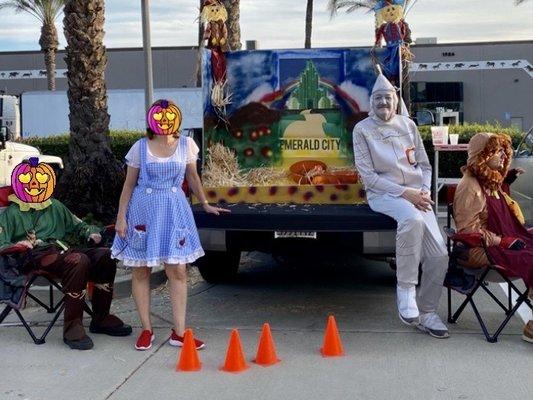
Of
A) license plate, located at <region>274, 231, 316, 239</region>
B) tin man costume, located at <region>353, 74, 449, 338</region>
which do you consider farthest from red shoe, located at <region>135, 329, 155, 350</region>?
tin man costume, located at <region>353, 74, 449, 338</region>

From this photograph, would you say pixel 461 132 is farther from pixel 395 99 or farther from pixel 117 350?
pixel 117 350

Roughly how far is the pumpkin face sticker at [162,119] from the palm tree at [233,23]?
9.06 meters

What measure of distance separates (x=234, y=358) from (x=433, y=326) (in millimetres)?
1604

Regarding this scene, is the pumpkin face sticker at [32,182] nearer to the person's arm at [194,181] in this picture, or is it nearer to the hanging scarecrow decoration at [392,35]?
the person's arm at [194,181]

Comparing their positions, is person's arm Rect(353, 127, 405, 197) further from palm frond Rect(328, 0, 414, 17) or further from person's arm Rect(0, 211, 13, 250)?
palm frond Rect(328, 0, 414, 17)

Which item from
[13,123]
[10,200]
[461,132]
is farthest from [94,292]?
[13,123]

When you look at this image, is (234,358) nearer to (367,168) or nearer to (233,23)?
(367,168)

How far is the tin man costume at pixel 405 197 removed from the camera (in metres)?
5.94

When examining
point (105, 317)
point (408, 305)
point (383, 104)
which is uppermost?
point (383, 104)

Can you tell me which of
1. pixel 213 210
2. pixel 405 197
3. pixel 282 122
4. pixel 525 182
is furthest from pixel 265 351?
pixel 525 182

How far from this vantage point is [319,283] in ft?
27.0

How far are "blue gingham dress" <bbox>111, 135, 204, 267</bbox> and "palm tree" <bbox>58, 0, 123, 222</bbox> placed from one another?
A: 15.6 feet

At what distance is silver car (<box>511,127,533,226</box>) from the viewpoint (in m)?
Answer: 9.09

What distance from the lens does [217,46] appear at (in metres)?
7.79
